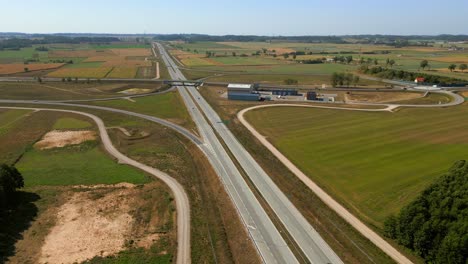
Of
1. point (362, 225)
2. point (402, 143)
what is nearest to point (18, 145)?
point (362, 225)

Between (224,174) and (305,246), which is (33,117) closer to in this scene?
(224,174)

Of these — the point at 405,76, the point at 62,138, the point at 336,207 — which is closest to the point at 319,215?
the point at 336,207

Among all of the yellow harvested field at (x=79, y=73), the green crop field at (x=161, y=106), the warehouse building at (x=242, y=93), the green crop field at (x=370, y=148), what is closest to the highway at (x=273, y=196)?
the green crop field at (x=161, y=106)

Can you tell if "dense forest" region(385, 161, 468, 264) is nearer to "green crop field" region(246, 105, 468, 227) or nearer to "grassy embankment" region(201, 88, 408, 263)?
"grassy embankment" region(201, 88, 408, 263)

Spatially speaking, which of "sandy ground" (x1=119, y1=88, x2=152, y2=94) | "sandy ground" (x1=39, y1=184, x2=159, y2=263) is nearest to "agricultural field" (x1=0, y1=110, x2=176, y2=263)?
"sandy ground" (x1=39, y1=184, x2=159, y2=263)

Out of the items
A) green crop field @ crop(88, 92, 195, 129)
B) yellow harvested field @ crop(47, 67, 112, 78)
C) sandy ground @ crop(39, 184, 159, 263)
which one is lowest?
sandy ground @ crop(39, 184, 159, 263)

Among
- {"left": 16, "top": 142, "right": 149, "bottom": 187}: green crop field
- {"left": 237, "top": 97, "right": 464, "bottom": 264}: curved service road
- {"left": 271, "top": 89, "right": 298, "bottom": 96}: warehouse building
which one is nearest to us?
{"left": 237, "top": 97, "right": 464, "bottom": 264}: curved service road

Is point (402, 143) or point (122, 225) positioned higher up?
point (402, 143)
